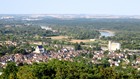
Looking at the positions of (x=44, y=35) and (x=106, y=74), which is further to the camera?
(x=44, y=35)

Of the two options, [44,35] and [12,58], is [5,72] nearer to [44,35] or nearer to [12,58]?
[12,58]

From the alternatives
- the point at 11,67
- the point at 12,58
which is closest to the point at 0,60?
the point at 12,58

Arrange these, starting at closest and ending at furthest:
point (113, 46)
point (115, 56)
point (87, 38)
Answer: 1. point (115, 56)
2. point (113, 46)
3. point (87, 38)

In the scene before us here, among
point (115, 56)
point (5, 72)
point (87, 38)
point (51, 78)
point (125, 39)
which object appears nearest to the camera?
point (51, 78)

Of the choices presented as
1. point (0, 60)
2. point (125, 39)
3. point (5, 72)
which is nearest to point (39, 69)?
point (5, 72)

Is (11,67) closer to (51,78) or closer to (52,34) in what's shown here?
(51,78)

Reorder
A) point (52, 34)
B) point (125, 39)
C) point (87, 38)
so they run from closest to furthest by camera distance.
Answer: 1. point (125, 39)
2. point (87, 38)
3. point (52, 34)

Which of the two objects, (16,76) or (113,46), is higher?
(16,76)

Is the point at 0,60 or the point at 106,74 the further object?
the point at 0,60

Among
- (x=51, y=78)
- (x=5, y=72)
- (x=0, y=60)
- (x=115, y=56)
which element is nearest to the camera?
(x=51, y=78)
